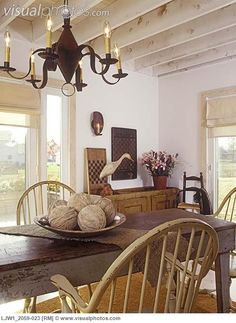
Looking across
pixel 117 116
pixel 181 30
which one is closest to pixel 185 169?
pixel 117 116

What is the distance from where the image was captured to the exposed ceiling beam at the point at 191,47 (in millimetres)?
3168

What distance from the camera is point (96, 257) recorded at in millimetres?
1398

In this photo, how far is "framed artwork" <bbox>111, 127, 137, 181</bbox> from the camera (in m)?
3.99

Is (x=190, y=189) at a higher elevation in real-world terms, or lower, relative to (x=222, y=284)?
higher

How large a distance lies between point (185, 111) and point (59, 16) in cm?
220

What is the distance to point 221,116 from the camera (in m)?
3.80

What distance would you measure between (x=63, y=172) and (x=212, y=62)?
2.14 meters

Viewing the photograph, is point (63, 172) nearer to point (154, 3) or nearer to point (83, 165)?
point (83, 165)

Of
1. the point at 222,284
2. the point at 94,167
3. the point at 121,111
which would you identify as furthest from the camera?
the point at 121,111

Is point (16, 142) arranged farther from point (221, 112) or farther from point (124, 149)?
point (221, 112)

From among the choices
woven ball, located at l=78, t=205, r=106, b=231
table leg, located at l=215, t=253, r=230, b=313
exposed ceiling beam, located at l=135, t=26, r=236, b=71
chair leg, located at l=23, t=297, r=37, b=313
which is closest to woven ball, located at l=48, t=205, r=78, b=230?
woven ball, located at l=78, t=205, r=106, b=231

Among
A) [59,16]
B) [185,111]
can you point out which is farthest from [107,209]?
[185,111]

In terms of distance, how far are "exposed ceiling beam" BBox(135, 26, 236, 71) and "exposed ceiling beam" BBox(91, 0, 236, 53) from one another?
696 millimetres

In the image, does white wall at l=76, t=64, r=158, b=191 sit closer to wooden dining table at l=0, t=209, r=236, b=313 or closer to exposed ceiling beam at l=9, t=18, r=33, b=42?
exposed ceiling beam at l=9, t=18, r=33, b=42
